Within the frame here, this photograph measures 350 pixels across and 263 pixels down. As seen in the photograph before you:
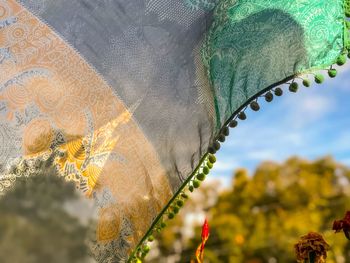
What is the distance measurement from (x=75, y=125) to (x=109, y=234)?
304mm

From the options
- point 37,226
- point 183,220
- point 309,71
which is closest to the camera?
point 309,71

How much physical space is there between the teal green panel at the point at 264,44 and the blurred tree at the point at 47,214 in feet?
1.56

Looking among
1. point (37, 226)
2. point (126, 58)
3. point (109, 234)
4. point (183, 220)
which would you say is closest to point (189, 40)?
point (126, 58)

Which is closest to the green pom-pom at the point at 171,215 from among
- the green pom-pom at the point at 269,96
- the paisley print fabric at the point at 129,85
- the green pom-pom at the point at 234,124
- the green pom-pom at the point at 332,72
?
the paisley print fabric at the point at 129,85

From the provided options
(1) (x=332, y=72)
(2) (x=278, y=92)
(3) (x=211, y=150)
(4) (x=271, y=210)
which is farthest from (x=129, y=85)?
(4) (x=271, y=210)

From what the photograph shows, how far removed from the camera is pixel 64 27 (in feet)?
4.24

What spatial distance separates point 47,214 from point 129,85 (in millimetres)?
459

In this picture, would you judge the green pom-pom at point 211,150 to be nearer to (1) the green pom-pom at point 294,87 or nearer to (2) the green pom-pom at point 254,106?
(2) the green pom-pom at point 254,106

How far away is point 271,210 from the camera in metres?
10.8

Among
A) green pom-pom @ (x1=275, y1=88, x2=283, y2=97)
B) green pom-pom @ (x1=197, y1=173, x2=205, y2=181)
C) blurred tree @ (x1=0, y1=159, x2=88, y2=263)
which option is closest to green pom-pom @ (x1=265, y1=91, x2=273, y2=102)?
green pom-pom @ (x1=275, y1=88, x2=283, y2=97)

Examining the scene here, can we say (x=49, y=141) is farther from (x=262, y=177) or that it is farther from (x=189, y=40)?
(x=262, y=177)

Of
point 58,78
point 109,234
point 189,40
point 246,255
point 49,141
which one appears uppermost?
point 246,255

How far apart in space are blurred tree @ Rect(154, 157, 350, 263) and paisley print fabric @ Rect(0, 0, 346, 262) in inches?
336

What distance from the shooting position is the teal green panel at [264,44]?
49.4 inches
